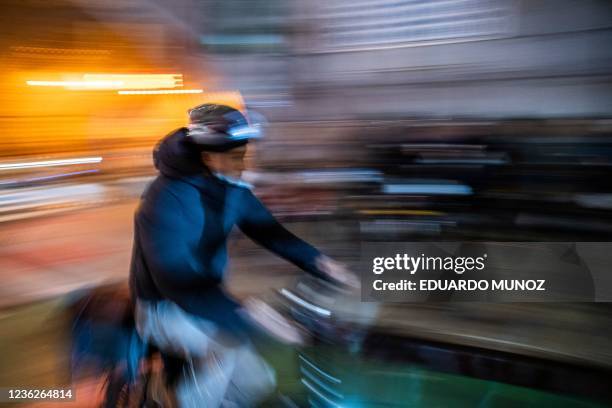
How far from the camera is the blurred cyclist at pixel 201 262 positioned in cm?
121

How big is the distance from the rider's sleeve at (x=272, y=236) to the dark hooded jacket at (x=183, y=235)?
13 cm

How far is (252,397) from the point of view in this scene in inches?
56.4

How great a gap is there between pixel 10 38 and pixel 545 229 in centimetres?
336

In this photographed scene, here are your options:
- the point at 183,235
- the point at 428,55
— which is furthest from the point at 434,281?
the point at 428,55

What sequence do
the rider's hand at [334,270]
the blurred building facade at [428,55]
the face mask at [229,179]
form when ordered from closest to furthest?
the face mask at [229,179] < the rider's hand at [334,270] < the blurred building facade at [428,55]

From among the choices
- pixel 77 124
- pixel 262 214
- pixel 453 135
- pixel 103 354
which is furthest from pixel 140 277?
pixel 453 135

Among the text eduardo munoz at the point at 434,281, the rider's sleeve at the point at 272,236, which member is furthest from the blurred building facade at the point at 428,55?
the rider's sleeve at the point at 272,236

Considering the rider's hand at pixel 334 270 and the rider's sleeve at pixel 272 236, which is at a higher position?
the rider's sleeve at pixel 272 236

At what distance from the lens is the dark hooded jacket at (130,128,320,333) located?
1207mm

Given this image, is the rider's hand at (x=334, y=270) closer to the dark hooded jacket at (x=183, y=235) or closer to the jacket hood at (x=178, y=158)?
the dark hooded jacket at (x=183, y=235)

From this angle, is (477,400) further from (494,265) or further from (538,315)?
(538,315)

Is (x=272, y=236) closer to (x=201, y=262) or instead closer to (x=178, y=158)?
(x=201, y=262)

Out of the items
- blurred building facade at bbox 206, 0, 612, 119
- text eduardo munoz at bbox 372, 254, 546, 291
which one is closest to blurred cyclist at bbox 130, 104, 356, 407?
text eduardo munoz at bbox 372, 254, 546, 291

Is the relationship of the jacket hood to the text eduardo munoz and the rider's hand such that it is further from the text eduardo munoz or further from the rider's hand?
the text eduardo munoz
